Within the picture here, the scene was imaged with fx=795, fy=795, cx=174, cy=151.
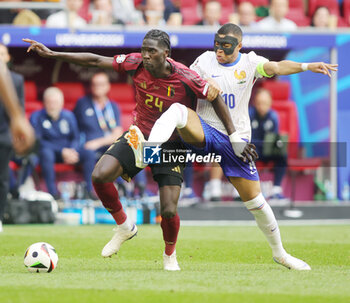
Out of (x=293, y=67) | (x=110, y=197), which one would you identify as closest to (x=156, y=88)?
(x=110, y=197)

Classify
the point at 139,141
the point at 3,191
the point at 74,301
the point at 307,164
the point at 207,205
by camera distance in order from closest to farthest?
1. the point at 74,301
2. the point at 139,141
3. the point at 3,191
4. the point at 207,205
5. the point at 307,164

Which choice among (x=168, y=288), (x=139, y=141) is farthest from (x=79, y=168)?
(x=168, y=288)

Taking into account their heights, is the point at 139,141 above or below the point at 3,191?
above

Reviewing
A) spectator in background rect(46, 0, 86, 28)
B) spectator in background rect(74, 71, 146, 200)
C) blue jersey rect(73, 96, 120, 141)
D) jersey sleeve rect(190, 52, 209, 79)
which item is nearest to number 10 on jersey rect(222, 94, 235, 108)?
jersey sleeve rect(190, 52, 209, 79)

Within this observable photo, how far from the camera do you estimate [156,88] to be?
7.47 m

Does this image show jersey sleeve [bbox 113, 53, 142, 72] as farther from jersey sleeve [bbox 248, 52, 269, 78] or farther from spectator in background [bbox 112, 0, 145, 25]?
spectator in background [bbox 112, 0, 145, 25]

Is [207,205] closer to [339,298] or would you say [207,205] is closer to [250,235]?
[250,235]

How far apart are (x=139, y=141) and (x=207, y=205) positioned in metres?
7.30

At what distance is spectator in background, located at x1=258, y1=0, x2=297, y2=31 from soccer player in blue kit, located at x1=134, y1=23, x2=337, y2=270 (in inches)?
324

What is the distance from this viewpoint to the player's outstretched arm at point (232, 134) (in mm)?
7375

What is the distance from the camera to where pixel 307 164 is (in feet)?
51.4

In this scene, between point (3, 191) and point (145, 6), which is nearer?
point (3, 191)

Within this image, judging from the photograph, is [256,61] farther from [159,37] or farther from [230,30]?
[159,37]

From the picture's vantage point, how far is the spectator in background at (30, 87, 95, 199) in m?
14.0
